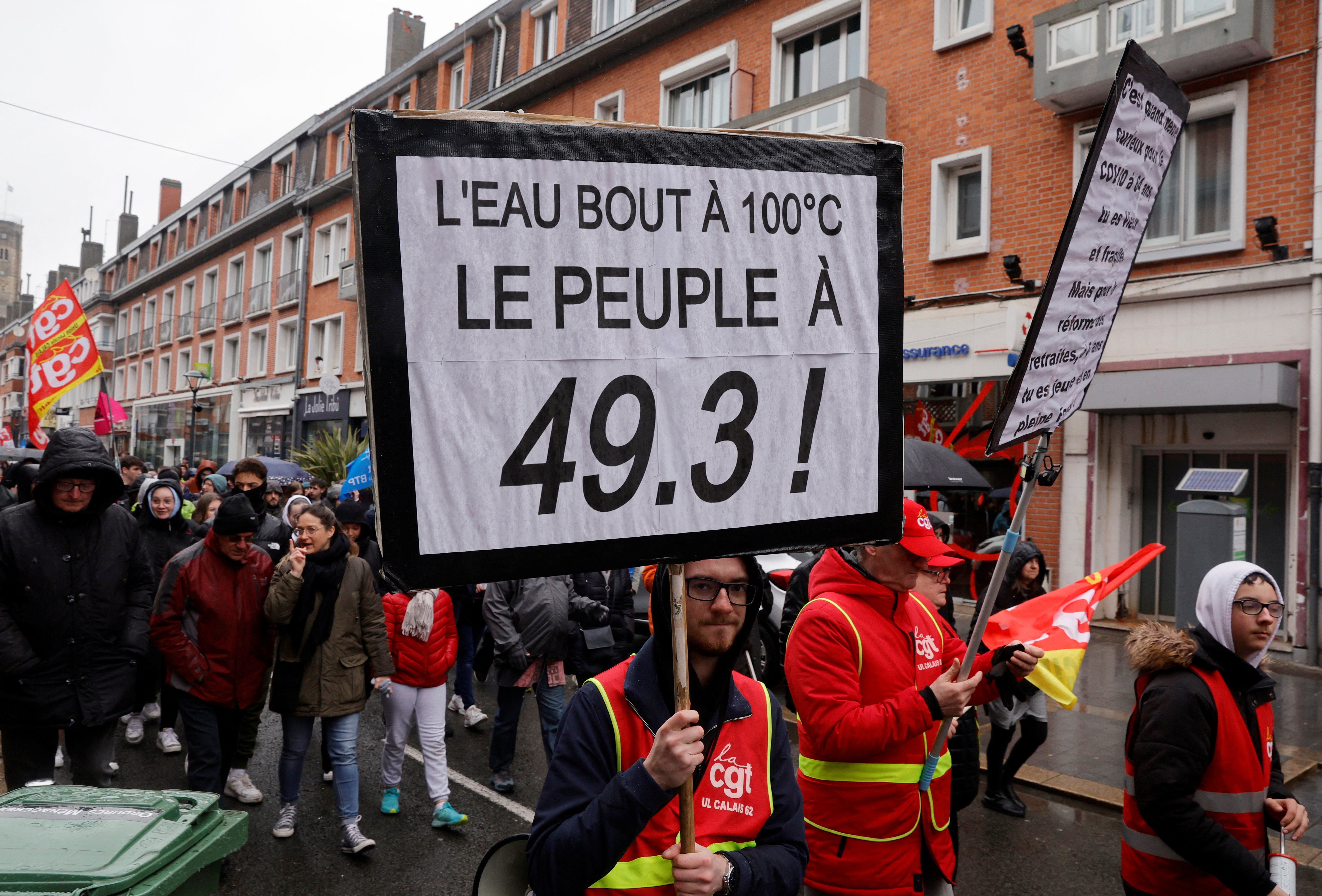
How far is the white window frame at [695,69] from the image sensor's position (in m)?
16.8

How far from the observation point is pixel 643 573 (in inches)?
271

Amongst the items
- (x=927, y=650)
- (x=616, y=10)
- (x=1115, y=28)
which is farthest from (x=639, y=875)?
(x=616, y=10)

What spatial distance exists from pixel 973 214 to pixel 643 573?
380 inches

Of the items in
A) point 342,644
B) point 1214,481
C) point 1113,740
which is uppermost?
point 1214,481

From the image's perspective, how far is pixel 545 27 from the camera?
22328mm

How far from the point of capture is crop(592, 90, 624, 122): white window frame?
19078mm

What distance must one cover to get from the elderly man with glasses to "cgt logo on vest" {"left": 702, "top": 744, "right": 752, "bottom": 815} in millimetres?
3404

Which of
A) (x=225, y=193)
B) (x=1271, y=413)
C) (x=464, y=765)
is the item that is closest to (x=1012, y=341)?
(x=1271, y=413)

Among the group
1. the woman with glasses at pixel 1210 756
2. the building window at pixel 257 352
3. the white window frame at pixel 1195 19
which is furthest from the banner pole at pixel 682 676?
the building window at pixel 257 352

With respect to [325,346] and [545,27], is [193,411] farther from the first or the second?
[545,27]

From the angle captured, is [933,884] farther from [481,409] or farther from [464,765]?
[464,765]

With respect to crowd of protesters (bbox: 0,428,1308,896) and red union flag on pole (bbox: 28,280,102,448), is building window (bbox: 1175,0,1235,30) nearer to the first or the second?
crowd of protesters (bbox: 0,428,1308,896)

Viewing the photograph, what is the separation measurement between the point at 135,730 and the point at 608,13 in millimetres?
17912

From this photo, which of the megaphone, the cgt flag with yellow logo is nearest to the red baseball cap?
the cgt flag with yellow logo
